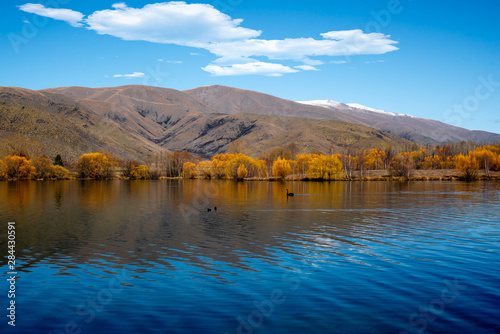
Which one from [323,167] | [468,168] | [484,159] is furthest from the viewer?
[484,159]

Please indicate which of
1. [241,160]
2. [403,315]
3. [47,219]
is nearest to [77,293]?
[403,315]

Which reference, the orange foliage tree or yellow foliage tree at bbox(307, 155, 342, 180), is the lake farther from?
the orange foliage tree

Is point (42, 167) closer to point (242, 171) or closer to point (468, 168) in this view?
point (242, 171)

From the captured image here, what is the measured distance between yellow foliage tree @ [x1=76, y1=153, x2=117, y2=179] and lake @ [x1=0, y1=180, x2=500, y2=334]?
508 feet

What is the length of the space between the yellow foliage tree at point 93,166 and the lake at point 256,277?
154694 mm

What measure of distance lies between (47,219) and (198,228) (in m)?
20.4

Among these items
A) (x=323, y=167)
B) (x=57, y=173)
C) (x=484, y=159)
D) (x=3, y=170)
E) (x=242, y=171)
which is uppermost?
(x=484, y=159)

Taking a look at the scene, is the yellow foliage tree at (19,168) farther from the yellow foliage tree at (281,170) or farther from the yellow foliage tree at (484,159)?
the yellow foliage tree at (484,159)

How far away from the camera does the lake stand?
1653 cm

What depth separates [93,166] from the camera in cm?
19275

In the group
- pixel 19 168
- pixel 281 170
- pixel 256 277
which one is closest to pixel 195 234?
pixel 256 277

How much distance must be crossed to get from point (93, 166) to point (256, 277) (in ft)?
614

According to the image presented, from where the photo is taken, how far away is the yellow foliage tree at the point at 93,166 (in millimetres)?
189625

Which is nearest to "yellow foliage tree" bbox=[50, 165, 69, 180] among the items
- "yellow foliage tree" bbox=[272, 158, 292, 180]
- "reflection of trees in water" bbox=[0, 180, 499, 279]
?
"yellow foliage tree" bbox=[272, 158, 292, 180]
